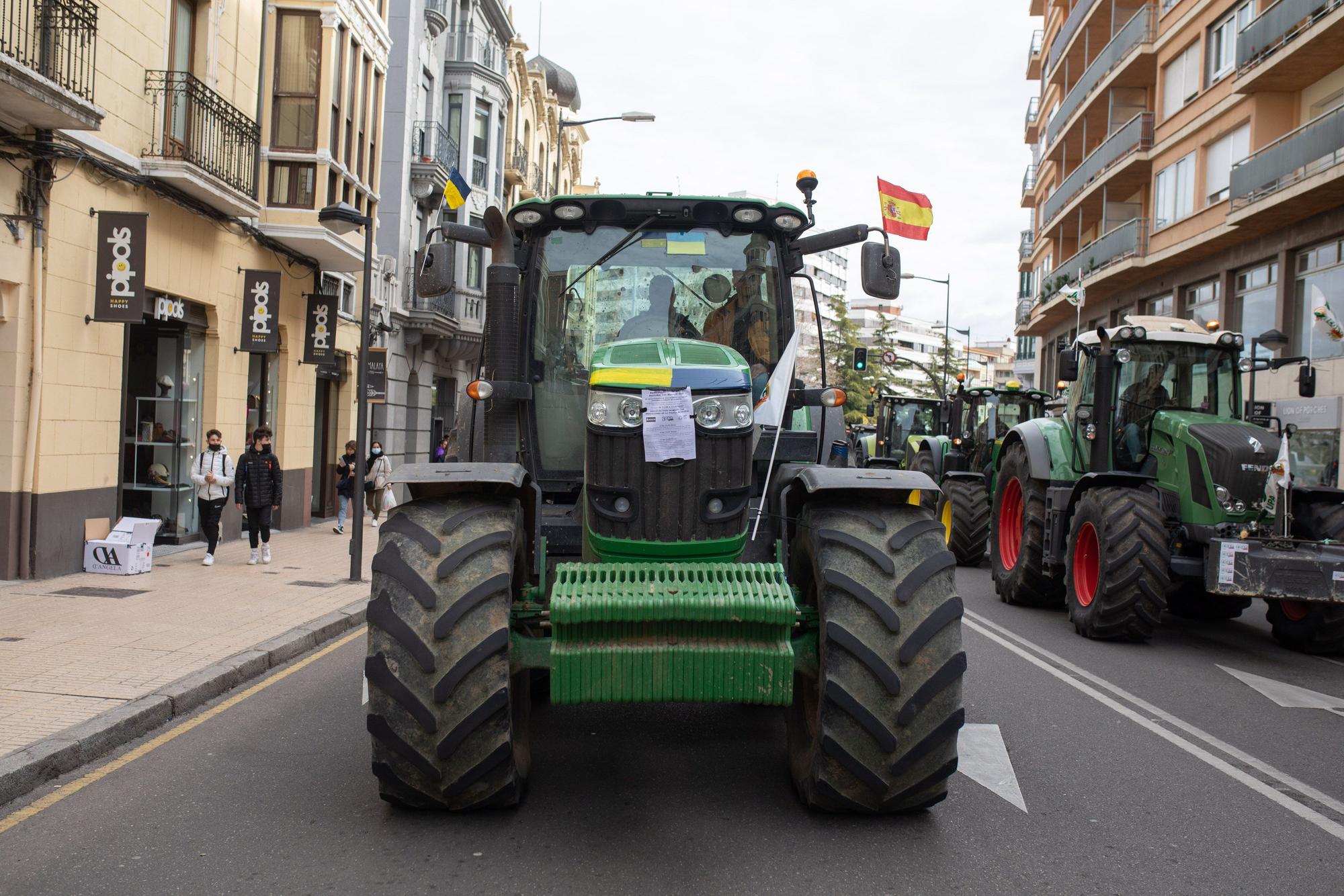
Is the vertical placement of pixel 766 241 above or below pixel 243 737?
above

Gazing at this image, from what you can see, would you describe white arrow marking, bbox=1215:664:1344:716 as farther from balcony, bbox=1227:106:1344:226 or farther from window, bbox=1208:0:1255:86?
window, bbox=1208:0:1255:86

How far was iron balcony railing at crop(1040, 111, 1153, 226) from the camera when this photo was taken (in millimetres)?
29906

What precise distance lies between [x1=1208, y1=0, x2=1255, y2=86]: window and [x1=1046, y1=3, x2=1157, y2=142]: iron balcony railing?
3583 millimetres

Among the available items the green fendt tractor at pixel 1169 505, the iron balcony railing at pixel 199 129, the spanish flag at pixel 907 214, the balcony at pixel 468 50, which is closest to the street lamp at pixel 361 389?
the iron balcony railing at pixel 199 129

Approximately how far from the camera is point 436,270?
19.6ft

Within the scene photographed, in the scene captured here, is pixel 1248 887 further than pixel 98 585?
No

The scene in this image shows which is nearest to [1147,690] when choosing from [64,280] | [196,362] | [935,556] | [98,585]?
[935,556]

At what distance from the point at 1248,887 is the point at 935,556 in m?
1.67

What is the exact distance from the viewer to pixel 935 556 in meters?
4.61

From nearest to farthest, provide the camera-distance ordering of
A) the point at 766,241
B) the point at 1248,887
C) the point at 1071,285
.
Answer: the point at 1248,887, the point at 766,241, the point at 1071,285

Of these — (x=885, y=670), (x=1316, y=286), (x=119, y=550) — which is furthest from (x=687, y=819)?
(x=1316, y=286)

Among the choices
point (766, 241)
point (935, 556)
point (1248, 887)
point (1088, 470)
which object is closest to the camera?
point (1248, 887)

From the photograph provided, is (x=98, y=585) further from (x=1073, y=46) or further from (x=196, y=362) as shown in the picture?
(x=1073, y=46)

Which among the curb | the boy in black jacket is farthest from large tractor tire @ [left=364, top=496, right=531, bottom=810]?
the boy in black jacket
